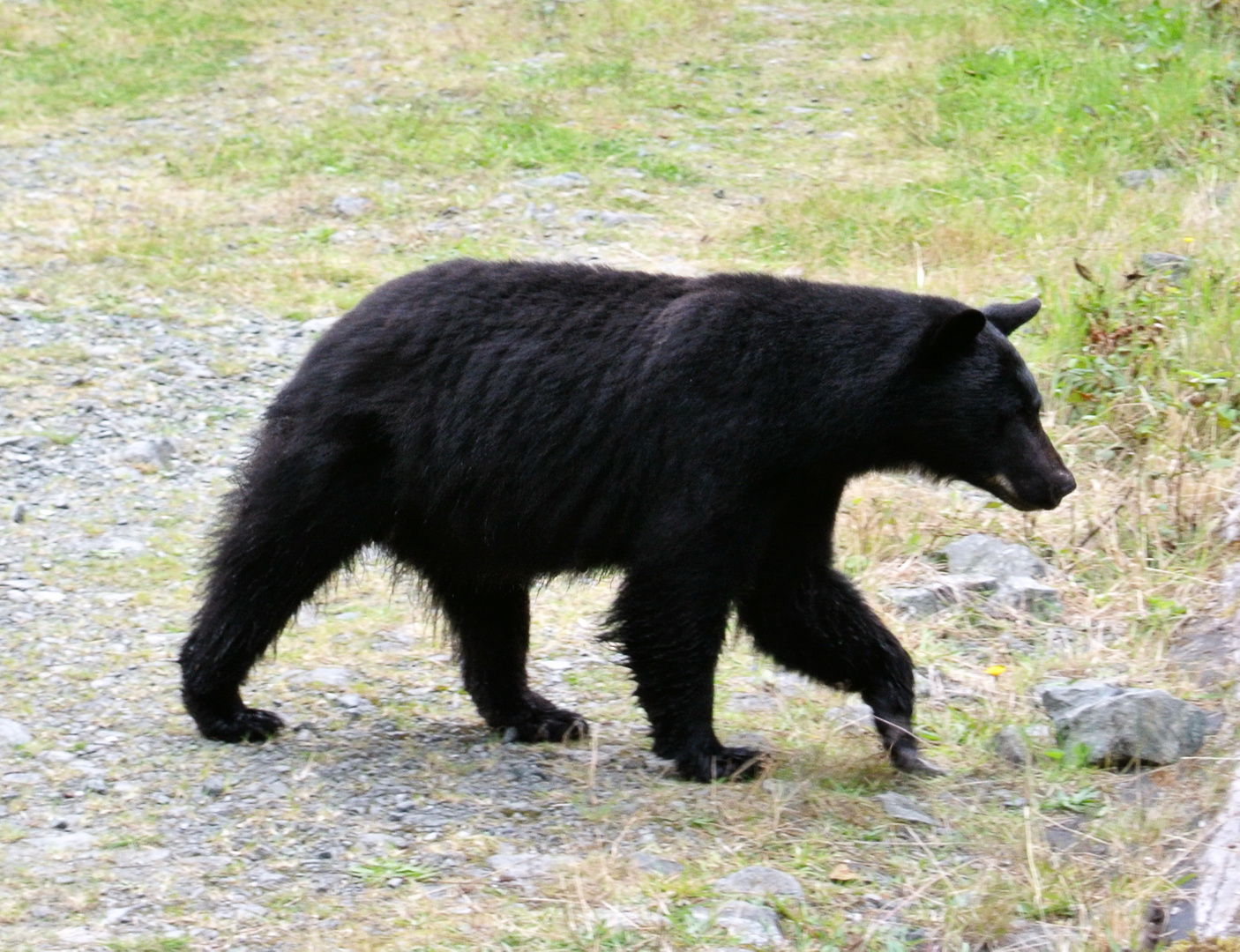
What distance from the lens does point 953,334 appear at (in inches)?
192

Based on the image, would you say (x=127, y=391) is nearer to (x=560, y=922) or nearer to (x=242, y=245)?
(x=242, y=245)

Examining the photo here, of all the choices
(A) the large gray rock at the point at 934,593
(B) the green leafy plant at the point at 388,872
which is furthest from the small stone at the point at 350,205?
(B) the green leafy plant at the point at 388,872

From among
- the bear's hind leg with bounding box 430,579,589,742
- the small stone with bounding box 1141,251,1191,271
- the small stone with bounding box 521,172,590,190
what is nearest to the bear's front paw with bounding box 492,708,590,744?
the bear's hind leg with bounding box 430,579,589,742

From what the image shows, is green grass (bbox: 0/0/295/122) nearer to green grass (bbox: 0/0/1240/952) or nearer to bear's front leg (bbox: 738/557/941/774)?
green grass (bbox: 0/0/1240/952)

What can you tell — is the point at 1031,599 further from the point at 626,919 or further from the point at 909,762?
the point at 626,919

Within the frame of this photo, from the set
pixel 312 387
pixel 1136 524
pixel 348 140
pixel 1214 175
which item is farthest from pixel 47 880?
pixel 348 140

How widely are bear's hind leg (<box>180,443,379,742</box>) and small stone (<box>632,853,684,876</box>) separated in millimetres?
1457

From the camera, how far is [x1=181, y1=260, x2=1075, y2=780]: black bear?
4898 mm

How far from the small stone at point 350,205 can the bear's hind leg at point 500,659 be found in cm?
623

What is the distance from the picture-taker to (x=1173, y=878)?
403 cm

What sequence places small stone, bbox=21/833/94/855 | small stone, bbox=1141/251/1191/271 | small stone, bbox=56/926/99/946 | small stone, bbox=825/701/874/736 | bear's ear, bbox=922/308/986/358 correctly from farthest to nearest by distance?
1. small stone, bbox=1141/251/1191/271
2. small stone, bbox=825/701/874/736
3. bear's ear, bbox=922/308/986/358
4. small stone, bbox=21/833/94/855
5. small stone, bbox=56/926/99/946

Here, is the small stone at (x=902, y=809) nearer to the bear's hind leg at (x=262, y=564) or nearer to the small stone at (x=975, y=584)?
the small stone at (x=975, y=584)

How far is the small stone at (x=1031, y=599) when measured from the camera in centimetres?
627

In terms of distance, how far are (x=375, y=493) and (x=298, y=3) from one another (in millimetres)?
12092
